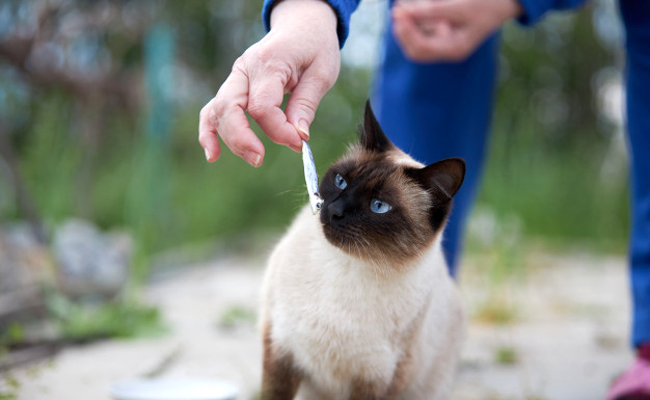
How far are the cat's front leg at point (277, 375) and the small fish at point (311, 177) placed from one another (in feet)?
1.37

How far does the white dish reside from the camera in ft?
5.45

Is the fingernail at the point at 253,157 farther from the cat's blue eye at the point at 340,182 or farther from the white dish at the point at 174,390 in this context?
the white dish at the point at 174,390

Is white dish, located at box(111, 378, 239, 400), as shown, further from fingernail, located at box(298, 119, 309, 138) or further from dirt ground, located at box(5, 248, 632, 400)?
fingernail, located at box(298, 119, 309, 138)

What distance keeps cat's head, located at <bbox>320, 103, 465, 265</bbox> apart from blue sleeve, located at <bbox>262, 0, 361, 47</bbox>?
1.11 feet

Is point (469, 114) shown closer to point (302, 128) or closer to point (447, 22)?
point (447, 22)

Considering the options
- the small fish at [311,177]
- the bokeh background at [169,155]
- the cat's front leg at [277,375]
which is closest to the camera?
the small fish at [311,177]

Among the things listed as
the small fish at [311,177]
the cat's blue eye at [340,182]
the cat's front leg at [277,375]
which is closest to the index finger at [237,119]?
the small fish at [311,177]

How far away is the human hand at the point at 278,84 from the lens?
1.24 m

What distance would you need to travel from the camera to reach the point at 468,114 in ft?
8.12

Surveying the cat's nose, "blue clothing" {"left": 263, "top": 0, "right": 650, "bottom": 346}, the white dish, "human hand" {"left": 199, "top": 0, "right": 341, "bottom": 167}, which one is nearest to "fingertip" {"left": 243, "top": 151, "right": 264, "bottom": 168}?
"human hand" {"left": 199, "top": 0, "right": 341, "bottom": 167}

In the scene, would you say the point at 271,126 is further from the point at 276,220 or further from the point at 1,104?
the point at 276,220

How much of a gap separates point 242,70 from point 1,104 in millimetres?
2900

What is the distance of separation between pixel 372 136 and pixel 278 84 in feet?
1.62

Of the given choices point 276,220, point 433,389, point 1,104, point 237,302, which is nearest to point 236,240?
point 276,220
